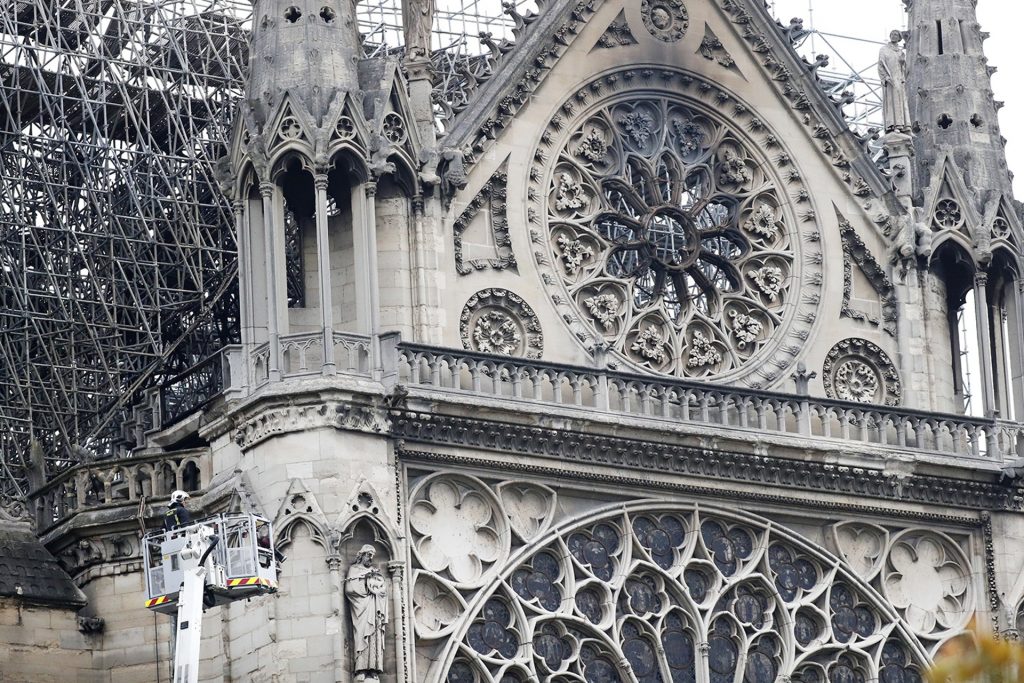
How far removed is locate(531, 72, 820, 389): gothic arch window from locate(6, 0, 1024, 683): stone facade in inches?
1.5

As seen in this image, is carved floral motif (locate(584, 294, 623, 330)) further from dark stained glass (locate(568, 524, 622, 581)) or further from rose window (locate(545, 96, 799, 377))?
dark stained glass (locate(568, 524, 622, 581))

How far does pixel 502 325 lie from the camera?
29266 millimetres

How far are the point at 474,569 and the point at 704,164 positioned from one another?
599cm

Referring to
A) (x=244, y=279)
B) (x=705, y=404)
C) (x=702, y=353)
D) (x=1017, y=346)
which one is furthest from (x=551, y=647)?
(x=1017, y=346)

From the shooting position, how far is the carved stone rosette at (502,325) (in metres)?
29.0

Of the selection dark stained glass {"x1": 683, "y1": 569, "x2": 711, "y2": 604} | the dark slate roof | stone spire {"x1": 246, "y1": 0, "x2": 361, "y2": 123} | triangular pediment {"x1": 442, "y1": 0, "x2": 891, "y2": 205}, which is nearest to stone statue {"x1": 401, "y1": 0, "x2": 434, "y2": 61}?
triangular pediment {"x1": 442, "y1": 0, "x2": 891, "y2": 205}

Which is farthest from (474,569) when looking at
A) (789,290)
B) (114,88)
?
(114,88)

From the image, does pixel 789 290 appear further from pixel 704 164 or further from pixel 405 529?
pixel 405 529

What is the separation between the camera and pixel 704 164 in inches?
1227

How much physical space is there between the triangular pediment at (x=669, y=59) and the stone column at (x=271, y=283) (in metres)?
2.49

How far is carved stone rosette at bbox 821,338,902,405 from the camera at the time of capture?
31.0m

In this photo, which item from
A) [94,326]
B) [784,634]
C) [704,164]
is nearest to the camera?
[784,634]

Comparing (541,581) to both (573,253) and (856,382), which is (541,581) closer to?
(573,253)

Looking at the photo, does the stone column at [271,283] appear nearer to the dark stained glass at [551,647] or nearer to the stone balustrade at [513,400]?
the stone balustrade at [513,400]
